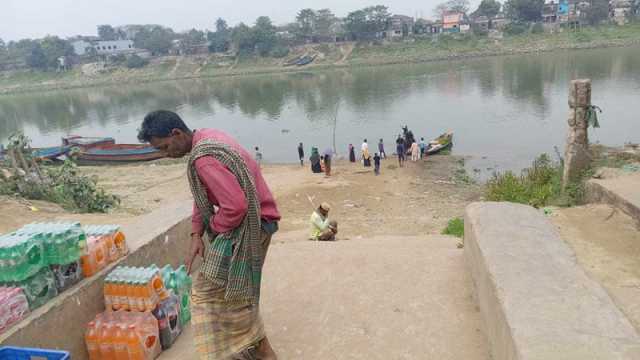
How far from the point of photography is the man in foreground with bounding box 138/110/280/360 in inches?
86.1

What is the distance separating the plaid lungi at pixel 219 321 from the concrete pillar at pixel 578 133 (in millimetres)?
6906

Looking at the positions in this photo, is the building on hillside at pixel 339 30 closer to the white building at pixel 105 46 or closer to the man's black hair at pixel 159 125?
the white building at pixel 105 46

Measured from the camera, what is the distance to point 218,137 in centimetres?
228

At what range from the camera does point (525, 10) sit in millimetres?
66188

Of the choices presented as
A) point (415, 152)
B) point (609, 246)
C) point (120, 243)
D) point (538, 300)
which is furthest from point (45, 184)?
point (415, 152)

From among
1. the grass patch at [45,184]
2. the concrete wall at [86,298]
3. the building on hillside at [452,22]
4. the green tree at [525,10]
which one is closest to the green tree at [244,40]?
the building on hillside at [452,22]

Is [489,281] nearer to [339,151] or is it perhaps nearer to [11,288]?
[11,288]

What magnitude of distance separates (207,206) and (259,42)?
68.8 m

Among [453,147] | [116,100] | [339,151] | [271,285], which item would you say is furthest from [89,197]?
[116,100]

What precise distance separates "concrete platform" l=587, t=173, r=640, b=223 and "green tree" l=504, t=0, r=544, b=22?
6592 centimetres

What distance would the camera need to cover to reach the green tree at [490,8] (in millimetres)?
75250

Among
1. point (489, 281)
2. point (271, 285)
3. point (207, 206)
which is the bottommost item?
A: point (271, 285)

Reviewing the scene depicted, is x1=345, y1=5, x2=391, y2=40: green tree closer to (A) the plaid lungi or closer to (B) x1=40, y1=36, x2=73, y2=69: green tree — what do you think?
(B) x1=40, y1=36, x2=73, y2=69: green tree

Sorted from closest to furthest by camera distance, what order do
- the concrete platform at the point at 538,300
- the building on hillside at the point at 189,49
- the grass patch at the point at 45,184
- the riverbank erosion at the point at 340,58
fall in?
the concrete platform at the point at 538,300 → the grass patch at the point at 45,184 → the riverbank erosion at the point at 340,58 → the building on hillside at the point at 189,49
